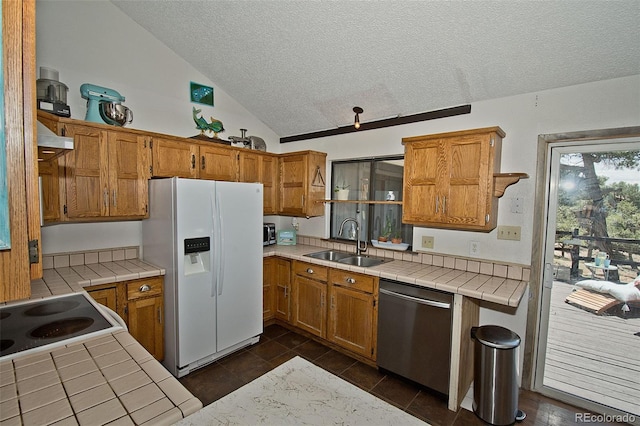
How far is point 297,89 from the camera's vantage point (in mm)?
3111

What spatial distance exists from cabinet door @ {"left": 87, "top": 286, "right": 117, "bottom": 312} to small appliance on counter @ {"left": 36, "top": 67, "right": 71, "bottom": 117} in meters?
1.40

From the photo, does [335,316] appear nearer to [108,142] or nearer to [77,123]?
[108,142]

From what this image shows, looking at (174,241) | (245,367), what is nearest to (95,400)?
(174,241)

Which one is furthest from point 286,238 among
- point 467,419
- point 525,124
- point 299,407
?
point 299,407

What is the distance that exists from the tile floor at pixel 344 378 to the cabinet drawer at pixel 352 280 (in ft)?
2.38

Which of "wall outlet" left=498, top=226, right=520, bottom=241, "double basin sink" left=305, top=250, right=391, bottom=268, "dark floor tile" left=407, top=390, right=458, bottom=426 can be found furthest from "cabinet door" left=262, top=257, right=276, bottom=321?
"wall outlet" left=498, top=226, right=520, bottom=241

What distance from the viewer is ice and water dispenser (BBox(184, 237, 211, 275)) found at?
2.50 meters

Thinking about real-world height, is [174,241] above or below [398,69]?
below

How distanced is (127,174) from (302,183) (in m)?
1.81

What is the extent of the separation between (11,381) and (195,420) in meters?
0.70
